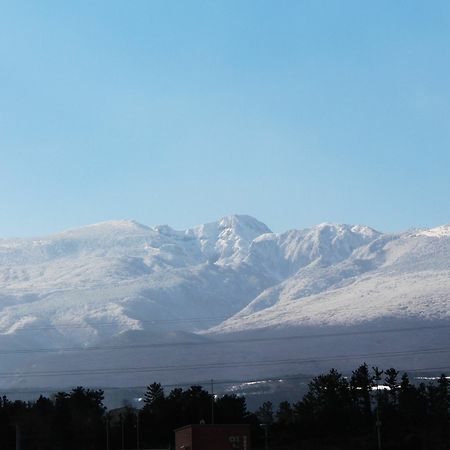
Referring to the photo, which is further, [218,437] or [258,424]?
[258,424]

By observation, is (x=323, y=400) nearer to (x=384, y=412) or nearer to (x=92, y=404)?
(x=384, y=412)

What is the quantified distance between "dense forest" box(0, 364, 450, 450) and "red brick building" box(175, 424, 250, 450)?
23.9 m

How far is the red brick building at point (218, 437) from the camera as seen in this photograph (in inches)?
4756

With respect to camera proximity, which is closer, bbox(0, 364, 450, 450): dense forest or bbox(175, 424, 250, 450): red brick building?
bbox(175, 424, 250, 450): red brick building

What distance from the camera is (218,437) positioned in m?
121

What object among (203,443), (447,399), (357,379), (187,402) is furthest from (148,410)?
(203,443)

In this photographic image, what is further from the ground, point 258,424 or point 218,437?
point 258,424

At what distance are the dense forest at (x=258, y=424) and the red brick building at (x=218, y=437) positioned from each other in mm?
23950

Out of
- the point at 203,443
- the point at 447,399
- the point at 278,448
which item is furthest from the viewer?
the point at 447,399

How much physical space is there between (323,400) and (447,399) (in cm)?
2138

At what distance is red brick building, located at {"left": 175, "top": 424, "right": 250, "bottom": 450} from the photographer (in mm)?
120812

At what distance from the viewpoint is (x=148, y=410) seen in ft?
590

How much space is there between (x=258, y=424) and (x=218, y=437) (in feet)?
161

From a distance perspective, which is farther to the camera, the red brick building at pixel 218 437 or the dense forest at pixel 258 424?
the dense forest at pixel 258 424
